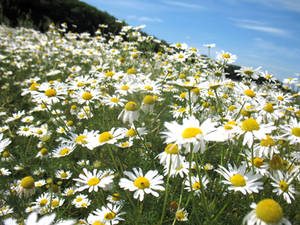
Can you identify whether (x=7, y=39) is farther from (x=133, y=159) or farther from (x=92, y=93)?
(x=133, y=159)

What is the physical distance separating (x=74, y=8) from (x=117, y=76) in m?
12.2

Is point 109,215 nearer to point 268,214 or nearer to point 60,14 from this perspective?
point 268,214

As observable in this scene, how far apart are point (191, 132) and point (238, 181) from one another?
1.92 feet

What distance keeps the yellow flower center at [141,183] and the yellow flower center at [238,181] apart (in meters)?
0.60

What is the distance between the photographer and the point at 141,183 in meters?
1.59

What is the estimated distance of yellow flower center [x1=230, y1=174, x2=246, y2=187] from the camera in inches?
60.0

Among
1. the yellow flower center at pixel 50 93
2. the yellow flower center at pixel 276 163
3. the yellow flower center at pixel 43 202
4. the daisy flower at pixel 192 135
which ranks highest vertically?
the daisy flower at pixel 192 135

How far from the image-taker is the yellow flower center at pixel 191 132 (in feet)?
4.08

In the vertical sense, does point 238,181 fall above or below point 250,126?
below

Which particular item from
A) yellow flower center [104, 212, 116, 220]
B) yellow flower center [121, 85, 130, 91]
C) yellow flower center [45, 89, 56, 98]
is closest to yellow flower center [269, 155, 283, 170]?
yellow flower center [104, 212, 116, 220]

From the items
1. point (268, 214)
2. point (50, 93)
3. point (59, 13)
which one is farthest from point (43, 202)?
point (59, 13)

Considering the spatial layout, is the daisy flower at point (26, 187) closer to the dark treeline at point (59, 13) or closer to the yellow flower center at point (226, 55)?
the yellow flower center at point (226, 55)

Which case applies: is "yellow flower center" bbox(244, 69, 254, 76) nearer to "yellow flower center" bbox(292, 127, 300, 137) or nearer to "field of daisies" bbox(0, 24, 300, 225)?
"field of daisies" bbox(0, 24, 300, 225)

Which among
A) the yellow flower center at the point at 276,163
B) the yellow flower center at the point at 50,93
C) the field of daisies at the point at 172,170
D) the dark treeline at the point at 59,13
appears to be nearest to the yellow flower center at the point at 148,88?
the field of daisies at the point at 172,170
